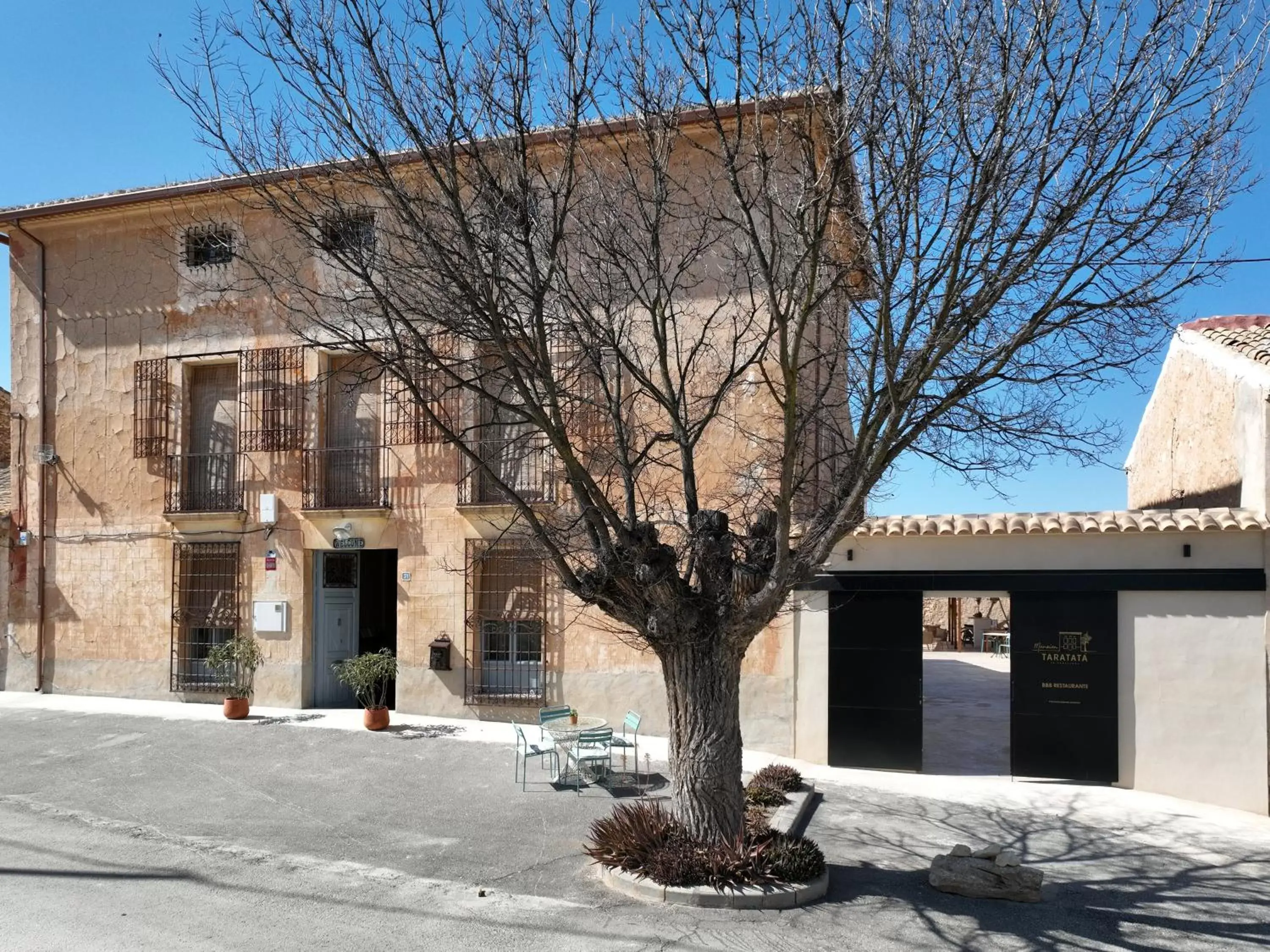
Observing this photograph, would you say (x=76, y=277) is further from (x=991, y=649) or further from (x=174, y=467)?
(x=991, y=649)

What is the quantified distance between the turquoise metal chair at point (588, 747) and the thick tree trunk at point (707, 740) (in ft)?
9.79

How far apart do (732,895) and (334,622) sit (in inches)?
408

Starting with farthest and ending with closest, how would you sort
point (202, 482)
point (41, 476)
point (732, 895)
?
1. point (41, 476)
2. point (202, 482)
3. point (732, 895)

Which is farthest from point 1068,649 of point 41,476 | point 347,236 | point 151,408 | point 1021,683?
point 41,476

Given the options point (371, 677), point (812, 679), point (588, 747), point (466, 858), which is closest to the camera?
point (466, 858)

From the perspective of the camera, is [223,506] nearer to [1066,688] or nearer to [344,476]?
[344,476]

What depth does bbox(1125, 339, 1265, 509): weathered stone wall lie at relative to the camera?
11180 millimetres

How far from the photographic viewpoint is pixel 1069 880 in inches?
304

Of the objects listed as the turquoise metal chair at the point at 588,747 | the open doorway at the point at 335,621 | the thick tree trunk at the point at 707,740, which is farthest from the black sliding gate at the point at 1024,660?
the open doorway at the point at 335,621

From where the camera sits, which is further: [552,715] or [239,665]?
[239,665]

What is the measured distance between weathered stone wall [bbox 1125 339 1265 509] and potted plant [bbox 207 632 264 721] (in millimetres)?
13089

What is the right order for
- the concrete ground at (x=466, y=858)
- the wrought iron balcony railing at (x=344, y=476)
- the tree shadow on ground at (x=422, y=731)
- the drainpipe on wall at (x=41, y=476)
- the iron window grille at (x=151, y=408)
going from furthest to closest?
the drainpipe on wall at (x=41, y=476), the iron window grille at (x=151, y=408), the wrought iron balcony railing at (x=344, y=476), the tree shadow on ground at (x=422, y=731), the concrete ground at (x=466, y=858)

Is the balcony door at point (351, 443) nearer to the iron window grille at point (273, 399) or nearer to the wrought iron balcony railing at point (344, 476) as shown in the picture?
the wrought iron balcony railing at point (344, 476)

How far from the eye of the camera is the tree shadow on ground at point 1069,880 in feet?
21.5
